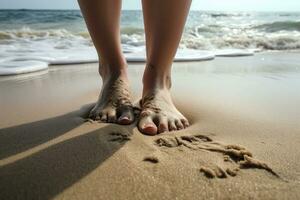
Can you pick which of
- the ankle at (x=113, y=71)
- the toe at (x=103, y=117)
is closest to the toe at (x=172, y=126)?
the toe at (x=103, y=117)

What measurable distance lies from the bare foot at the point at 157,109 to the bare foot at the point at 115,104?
0.06m

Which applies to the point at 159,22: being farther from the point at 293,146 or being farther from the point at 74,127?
the point at 293,146

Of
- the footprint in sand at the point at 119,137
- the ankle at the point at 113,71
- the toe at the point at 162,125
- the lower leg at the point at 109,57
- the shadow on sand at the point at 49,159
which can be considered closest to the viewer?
the shadow on sand at the point at 49,159

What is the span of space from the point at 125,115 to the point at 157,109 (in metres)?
0.13

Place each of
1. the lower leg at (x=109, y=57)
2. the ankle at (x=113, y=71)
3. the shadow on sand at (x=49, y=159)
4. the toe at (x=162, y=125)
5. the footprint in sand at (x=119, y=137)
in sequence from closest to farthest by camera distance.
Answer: the shadow on sand at (x=49, y=159)
the footprint in sand at (x=119, y=137)
the toe at (x=162, y=125)
the lower leg at (x=109, y=57)
the ankle at (x=113, y=71)

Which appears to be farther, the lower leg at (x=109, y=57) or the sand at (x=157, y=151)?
the lower leg at (x=109, y=57)

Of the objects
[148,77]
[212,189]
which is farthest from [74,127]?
[212,189]

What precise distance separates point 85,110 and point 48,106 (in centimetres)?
22

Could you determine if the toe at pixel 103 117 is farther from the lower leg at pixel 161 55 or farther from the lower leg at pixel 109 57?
the lower leg at pixel 161 55

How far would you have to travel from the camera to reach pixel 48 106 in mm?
1705

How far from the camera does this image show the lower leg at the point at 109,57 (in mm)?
1437

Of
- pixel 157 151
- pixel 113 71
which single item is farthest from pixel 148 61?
pixel 157 151

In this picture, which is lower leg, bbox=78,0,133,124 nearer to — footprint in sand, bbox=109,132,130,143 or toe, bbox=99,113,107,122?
toe, bbox=99,113,107,122

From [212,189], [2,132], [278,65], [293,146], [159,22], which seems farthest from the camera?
[278,65]
